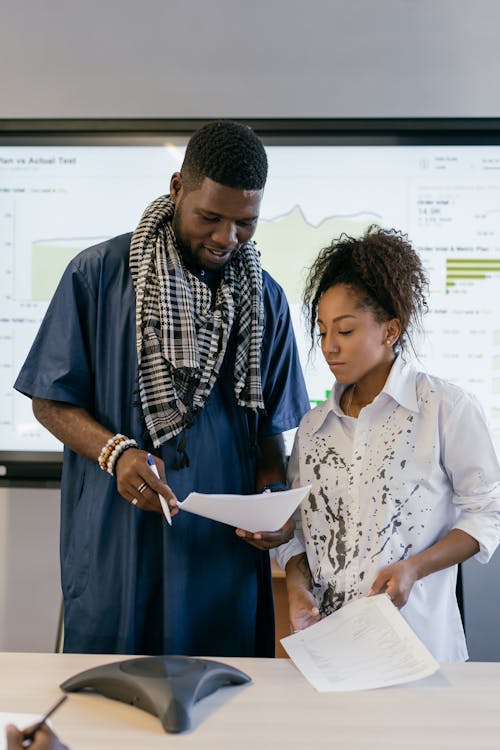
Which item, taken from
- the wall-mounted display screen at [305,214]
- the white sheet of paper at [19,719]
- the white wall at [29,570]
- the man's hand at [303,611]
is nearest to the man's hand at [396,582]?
the man's hand at [303,611]

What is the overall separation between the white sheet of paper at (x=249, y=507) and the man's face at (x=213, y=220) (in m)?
0.45

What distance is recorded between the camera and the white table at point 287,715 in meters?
0.96

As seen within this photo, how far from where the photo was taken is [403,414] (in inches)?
56.2

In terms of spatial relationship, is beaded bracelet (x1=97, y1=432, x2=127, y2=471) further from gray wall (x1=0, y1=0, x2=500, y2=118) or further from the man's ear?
gray wall (x1=0, y1=0, x2=500, y2=118)

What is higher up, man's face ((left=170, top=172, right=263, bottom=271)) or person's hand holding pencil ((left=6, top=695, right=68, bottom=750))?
man's face ((left=170, top=172, right=263, bottom=271))

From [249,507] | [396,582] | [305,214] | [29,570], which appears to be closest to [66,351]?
[249,507]

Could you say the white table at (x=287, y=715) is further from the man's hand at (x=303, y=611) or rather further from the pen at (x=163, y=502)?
the pen at (x=163, y=502)

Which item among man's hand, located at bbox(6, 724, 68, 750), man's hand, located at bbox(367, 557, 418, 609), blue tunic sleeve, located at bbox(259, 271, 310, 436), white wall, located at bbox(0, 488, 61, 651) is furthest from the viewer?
white wall, located at bbox(0, 488, 61, 651)

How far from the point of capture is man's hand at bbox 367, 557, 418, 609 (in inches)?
49.3

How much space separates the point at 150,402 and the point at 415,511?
50 cm

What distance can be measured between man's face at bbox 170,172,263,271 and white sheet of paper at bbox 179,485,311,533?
447mm

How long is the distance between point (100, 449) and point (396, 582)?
0.53 metres

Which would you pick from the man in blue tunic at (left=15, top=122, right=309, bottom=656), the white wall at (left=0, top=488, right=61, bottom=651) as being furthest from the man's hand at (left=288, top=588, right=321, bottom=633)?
the white wall at (left=0, top=488, right=61, bottom=651)

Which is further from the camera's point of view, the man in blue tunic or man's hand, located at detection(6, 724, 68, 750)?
the man in blue tunic
